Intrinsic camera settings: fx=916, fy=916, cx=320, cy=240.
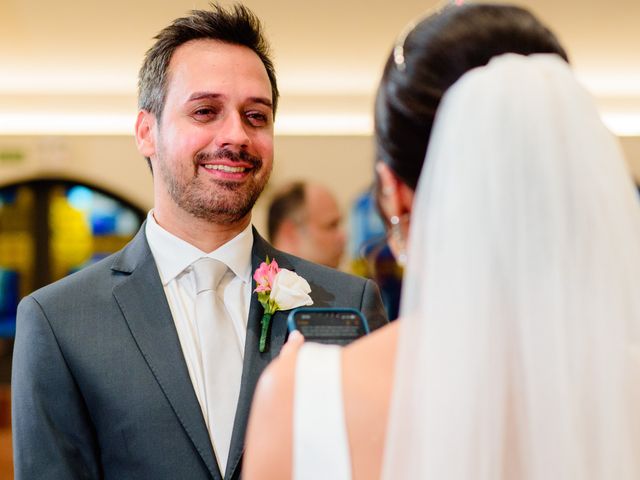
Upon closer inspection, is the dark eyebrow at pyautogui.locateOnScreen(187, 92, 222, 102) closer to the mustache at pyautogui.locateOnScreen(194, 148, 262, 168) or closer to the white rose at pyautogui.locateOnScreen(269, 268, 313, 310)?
the mustache at pyautogui.locateOnScreen(194, 148, 262, 168)

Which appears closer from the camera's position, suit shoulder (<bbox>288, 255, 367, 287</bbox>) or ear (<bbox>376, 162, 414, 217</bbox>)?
ear (<bbox>376, 162, 414, 217</bbox>)

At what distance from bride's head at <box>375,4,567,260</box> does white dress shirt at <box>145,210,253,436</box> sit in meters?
0.84

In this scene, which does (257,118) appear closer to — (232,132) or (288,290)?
(232,132)

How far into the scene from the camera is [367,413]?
3.76ft

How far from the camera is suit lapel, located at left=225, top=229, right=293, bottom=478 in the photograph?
1.81m

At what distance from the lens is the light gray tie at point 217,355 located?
73.0 inches

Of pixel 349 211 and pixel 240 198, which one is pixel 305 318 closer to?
pixel 240 198

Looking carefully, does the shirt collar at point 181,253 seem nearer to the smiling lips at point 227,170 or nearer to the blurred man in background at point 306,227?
the smiling lips at point 227,170

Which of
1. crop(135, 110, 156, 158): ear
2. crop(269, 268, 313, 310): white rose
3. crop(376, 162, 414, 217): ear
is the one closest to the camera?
crop(376, 162, 414, 217): ear

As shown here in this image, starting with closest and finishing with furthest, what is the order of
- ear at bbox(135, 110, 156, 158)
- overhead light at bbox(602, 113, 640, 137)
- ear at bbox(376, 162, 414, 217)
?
ear at bbox(376, 162, 414, 217)
ear at bbox(135, 110, 156, 158)
overhead light at bbox(602, 113, 640, 137)

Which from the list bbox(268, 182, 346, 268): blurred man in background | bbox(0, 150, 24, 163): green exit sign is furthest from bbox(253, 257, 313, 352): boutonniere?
bbox(0, 150, 24, 163): green exit sign

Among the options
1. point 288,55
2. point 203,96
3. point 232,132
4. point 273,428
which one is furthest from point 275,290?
point 288,55

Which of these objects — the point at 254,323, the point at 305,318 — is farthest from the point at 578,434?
the point at 254,323

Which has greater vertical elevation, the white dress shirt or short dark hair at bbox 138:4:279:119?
short dark hair at bbox 138:4:279:119
